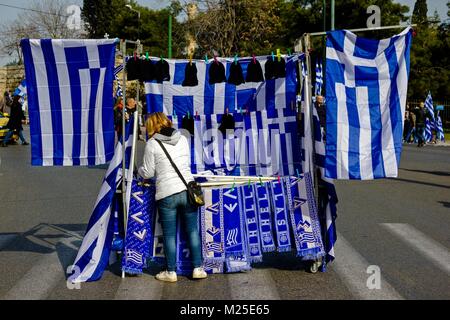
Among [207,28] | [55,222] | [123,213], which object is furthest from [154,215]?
[207,28]

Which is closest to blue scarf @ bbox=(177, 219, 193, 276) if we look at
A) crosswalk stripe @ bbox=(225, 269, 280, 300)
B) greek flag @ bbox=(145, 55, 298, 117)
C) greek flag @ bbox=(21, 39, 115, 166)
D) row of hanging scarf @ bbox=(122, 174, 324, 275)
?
row of hanging scarf @ bbox=(122, 174, 324, 275)

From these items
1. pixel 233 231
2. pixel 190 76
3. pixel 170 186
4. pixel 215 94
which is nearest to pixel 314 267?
pixel 233 231

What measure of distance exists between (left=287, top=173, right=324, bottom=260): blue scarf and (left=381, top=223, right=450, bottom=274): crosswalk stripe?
58.8 inches

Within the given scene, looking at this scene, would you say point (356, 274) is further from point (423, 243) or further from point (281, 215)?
point (423, 243)

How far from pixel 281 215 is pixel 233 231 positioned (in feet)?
1.76

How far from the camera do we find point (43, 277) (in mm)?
6738

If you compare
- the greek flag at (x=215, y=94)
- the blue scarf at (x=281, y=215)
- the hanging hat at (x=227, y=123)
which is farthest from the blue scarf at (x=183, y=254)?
the greek flag at (x=215, y=94)

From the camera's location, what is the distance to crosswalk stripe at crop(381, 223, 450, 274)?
7441 mm

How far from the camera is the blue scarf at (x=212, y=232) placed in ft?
22.3

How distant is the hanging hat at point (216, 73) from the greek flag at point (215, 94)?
74 millimetres
